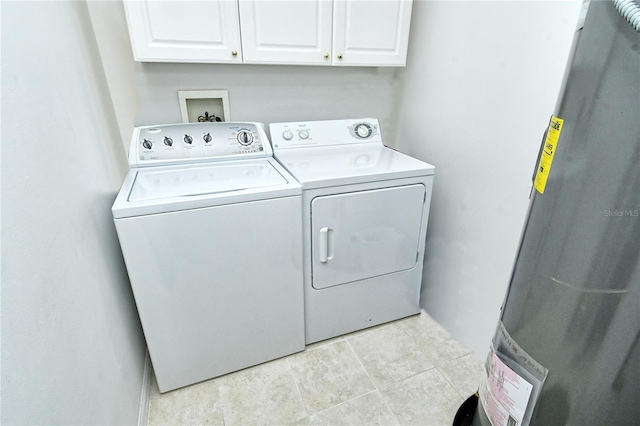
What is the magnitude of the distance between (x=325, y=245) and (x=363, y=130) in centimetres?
84

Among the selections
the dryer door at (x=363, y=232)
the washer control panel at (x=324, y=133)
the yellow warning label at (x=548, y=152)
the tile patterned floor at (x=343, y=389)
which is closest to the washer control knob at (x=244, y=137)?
the washer control panel at (x=324, y=133)

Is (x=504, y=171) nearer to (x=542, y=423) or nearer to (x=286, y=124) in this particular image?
(x=542, y=423)

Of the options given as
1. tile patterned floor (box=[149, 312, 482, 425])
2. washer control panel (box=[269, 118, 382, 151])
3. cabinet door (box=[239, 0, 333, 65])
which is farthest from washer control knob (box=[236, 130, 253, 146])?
tile patterned floor (box=[149, 312, 482, 425])

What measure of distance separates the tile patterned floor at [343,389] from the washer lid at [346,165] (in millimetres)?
902

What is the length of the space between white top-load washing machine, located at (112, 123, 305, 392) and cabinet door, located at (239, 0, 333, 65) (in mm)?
416

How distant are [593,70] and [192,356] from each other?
5.40 ft

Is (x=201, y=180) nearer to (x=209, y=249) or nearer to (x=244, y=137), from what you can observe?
(x=209, y=249)

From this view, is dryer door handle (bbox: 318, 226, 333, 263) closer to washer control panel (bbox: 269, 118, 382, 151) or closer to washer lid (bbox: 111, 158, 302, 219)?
washer lid (bbox: 111, 158, 302, 219)

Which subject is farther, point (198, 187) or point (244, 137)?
point (244, 137)

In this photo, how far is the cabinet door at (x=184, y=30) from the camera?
1.38 meters

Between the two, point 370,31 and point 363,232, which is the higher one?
point 370,31

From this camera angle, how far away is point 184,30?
1435mm

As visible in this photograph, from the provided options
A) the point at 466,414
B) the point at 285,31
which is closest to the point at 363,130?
the point at 285,31

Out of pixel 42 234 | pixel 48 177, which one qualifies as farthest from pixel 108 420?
pixel 48 177
